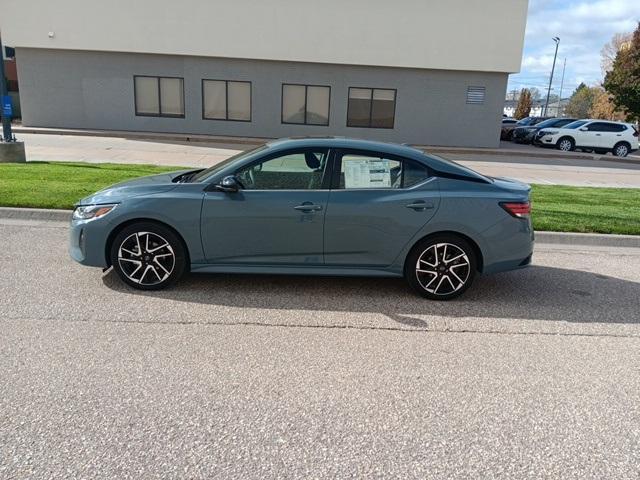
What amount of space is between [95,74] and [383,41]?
12.7 metres

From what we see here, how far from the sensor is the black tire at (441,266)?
489 cm

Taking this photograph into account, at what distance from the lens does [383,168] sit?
494 cm

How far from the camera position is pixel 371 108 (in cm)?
2291

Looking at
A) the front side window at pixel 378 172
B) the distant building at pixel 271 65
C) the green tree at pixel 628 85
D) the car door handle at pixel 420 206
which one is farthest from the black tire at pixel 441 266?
the green tree at pixel 628 85

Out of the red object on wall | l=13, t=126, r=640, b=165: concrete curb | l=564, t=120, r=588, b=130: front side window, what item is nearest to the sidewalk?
l=13, t=126, r=640, b=165: concrete curb

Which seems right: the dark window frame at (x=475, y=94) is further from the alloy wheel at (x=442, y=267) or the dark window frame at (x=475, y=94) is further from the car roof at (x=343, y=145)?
the alloy wheel at (x=442, y=267)

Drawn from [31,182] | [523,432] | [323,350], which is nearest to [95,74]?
[31,182]

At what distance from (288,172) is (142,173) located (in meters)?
6.96

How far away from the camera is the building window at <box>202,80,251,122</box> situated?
74.1ft

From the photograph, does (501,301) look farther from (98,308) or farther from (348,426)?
(98,308)

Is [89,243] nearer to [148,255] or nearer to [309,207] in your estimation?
[148,255]

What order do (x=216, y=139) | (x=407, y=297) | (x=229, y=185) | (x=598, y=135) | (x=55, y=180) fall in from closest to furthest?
(x=229, y=185) < (x=407, y=297) < (x=55, y=180) < (x=216, y=139) < (x=598, y=135)

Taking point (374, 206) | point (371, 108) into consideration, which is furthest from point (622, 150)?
point (374, 206)

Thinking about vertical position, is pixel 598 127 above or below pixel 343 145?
above
